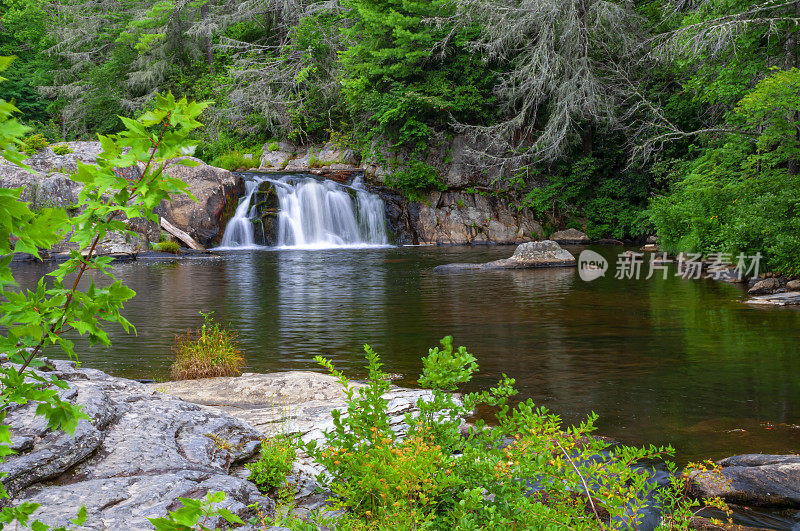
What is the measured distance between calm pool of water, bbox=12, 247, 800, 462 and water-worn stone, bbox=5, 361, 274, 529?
357cm

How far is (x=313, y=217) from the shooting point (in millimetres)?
26875

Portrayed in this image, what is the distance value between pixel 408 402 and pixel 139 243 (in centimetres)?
1977

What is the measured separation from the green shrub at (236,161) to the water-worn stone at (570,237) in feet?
55.3

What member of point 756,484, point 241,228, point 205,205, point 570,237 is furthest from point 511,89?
point 756,484

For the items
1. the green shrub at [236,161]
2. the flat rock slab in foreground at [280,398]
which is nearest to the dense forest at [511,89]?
the green shrub at [236,161]

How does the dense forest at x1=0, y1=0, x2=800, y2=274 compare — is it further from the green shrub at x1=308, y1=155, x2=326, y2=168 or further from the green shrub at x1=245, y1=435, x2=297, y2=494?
the green shrub at x1=245, y1=435, x2=297, y2=494

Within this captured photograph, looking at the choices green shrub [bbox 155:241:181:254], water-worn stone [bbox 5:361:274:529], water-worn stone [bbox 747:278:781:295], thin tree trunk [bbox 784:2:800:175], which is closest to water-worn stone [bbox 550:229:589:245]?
thin tree trunk [bbox 784:2:800:175]

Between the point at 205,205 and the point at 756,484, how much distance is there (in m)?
24.4

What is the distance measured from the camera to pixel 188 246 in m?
24.1

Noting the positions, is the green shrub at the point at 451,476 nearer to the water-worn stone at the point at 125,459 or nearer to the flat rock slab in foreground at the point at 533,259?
the water-worn stone at the point at 125,459

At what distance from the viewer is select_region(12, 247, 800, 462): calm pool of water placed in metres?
6.12

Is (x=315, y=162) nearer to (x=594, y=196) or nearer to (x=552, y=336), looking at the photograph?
(x=594, y=196)

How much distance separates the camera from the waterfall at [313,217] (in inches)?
1042

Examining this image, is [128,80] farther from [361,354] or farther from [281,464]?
[281,464]
